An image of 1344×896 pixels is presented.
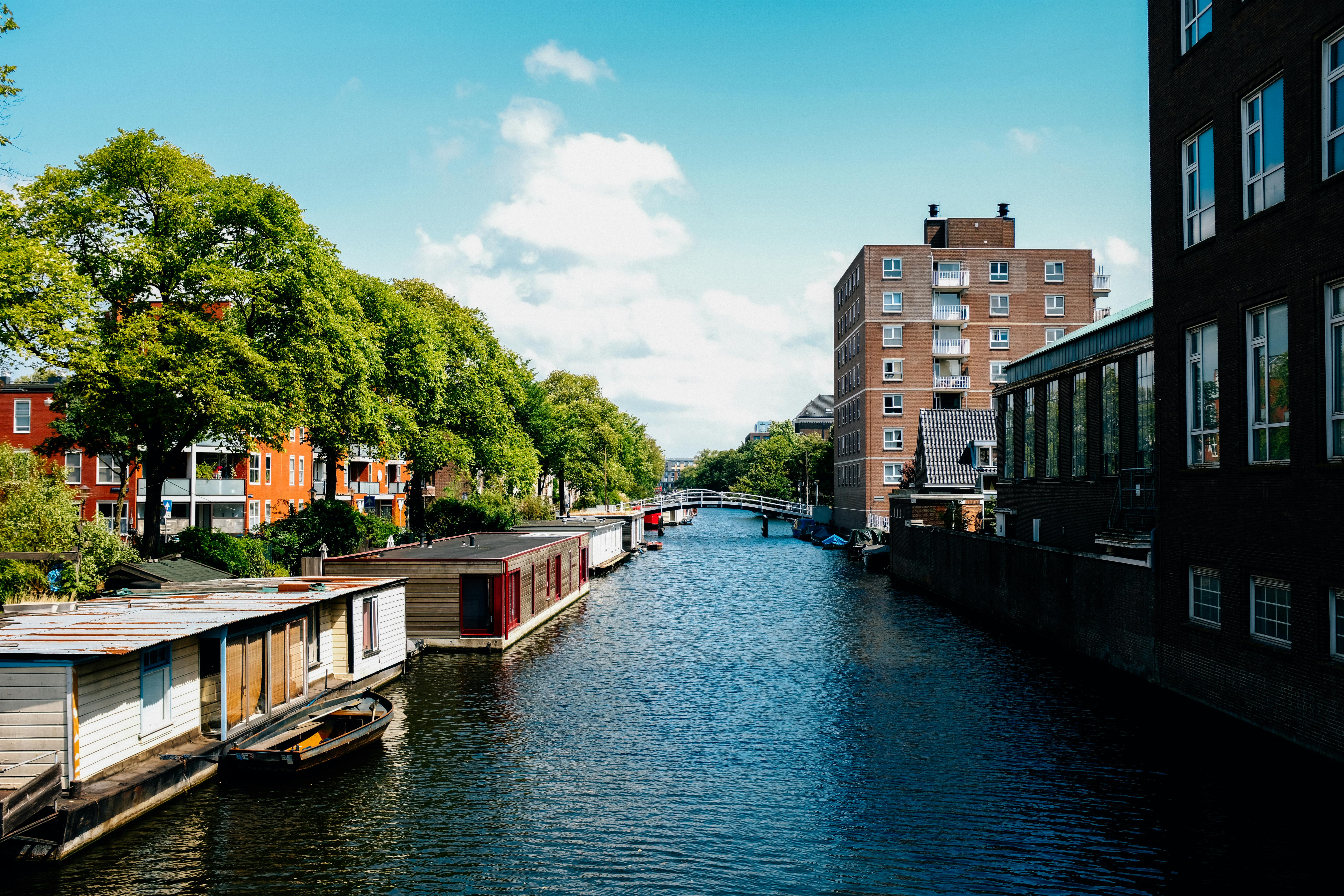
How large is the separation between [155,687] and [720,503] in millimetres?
126766

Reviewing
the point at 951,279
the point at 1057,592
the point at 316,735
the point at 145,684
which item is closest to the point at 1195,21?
the point at 1057,592

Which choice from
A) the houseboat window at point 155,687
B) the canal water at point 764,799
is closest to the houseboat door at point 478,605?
the canal water at point 764,799

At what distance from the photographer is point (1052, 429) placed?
44.1 meters

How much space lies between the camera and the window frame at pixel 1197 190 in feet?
80.6

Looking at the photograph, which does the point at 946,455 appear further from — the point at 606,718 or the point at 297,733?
the point at 297,733

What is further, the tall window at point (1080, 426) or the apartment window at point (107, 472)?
the apartment window at point (107, 472)

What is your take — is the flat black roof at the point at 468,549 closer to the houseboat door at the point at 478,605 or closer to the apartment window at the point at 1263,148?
the houseboat door at the point at 478,605

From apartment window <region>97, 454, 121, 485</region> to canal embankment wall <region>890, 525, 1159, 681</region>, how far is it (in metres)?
54.7

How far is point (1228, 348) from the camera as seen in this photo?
23438 mm

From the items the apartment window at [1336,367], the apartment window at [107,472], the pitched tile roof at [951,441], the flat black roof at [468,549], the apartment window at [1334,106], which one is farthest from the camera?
the pitched tile roof at [951,441]

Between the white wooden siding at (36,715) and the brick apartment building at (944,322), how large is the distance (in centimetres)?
9001

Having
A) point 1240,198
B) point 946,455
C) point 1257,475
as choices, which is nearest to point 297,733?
point 1257,475

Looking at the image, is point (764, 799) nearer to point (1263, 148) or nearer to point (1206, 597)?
point (1206, 597)

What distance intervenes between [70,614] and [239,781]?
6.08m
